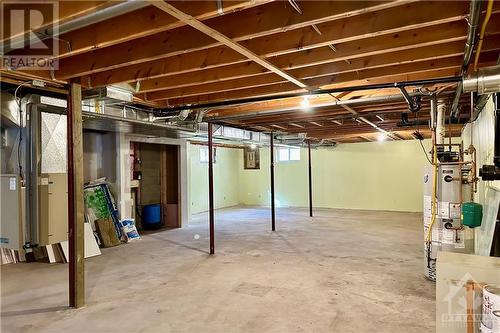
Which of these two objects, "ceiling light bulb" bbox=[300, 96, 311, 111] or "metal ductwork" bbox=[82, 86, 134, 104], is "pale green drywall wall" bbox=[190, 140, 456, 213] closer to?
"ceiling light bulb" bbox=[300, 96, 311, 111]

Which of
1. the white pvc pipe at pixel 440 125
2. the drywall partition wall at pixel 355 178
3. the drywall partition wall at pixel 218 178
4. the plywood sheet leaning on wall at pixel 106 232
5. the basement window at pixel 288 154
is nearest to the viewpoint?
the white pvc pipe at pixel 440 125

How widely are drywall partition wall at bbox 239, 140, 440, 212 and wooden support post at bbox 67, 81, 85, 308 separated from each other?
29.1 feet

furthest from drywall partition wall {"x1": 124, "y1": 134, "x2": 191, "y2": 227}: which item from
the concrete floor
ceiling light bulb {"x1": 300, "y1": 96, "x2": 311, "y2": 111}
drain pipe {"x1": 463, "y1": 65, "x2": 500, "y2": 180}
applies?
drain pipe {"x1": 463, "y1": 65, "x2": 500, "y2": 180}

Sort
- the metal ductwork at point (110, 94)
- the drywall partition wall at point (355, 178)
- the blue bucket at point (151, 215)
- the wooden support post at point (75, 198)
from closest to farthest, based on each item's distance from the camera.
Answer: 1. the wooden support post at point (75, 198)
2. the metal ductwork at point (110, 94)
3. the blue bucket at point (151, 215)
4. the drywall partition wall at point (355, 178)

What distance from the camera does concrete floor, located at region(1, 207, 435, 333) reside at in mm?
2754

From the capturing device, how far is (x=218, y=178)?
11344 mm

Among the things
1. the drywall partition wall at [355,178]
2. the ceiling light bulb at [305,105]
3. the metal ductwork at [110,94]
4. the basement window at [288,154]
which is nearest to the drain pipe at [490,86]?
the ceiling light bulb at [305,105]

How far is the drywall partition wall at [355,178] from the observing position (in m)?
9.83

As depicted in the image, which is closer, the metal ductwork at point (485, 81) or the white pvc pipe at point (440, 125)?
the metal ductwork at point (485, 81)

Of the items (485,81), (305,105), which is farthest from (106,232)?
(485,81)

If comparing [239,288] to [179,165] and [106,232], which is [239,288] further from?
[179,165]

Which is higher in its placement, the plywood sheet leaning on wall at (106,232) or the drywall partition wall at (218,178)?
the drywall partition wall at (218,178)

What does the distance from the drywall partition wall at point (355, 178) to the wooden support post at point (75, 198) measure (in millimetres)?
8868

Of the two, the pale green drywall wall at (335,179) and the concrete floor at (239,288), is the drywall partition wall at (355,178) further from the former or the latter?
the concrete floor at (239,288)
